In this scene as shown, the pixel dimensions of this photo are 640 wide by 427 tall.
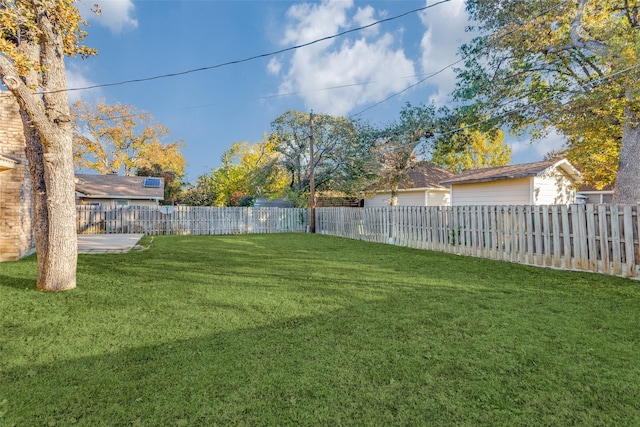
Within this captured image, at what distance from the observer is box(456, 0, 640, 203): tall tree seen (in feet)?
24.9

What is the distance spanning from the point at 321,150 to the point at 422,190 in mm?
6710

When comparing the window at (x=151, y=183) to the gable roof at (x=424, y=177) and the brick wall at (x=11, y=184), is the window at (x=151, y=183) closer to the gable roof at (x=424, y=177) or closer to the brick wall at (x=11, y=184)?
the brick wall at (x=11, y=184)

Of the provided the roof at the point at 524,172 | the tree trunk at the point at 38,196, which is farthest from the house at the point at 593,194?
the tree trunk at the point at 38,196

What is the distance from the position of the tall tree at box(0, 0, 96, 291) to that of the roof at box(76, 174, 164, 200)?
1723 centimetres

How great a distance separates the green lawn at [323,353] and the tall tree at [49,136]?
558 millimetres

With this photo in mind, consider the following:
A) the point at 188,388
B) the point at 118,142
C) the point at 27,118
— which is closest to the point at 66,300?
the point at 27,118

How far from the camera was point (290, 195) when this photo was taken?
2081cm

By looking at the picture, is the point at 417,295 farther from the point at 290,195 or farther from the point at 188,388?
the point at 290,195

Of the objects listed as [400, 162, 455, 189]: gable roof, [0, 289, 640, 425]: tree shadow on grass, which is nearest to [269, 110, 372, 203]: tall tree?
[400, 162, 455, 189]: gable roof

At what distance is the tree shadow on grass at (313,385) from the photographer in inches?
70.2

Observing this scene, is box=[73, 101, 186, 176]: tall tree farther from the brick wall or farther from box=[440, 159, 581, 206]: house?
box=[440, 159, 581, 206]: house

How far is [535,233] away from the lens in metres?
6.72

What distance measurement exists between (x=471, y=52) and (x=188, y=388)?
11123 millimetres

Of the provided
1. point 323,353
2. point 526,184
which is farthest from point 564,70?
point 323,353
